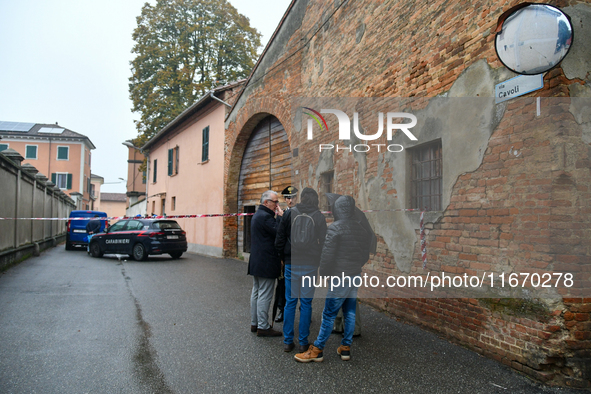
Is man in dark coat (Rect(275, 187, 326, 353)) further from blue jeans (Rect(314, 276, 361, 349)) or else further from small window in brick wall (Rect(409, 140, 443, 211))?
small window in brick wall (Rect(409, 140, 443, 211))

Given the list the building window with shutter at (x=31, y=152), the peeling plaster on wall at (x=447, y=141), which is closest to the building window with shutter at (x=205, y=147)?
the peeling plaster on wall at (x=447, y=141)

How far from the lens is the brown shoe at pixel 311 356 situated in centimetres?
420

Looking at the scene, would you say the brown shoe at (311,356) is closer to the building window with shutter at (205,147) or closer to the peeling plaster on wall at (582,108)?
the peeling plaster on wall at (582,108)

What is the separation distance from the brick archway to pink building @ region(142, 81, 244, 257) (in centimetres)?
49

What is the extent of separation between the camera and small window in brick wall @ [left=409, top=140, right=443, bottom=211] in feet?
18.0

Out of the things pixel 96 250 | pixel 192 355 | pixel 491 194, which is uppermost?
pixel 491 194

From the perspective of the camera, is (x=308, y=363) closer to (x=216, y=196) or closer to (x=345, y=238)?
(x=345, y=238)

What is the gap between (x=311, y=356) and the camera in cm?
420

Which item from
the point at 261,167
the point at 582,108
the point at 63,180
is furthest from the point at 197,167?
the point at 63,180

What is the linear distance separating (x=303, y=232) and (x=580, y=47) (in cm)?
326

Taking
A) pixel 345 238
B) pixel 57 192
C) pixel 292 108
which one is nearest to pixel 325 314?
pixel 345 238

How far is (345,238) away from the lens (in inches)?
165

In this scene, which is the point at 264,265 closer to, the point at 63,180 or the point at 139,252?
the point at 139,252

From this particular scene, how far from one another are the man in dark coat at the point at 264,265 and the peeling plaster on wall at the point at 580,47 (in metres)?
3.40
